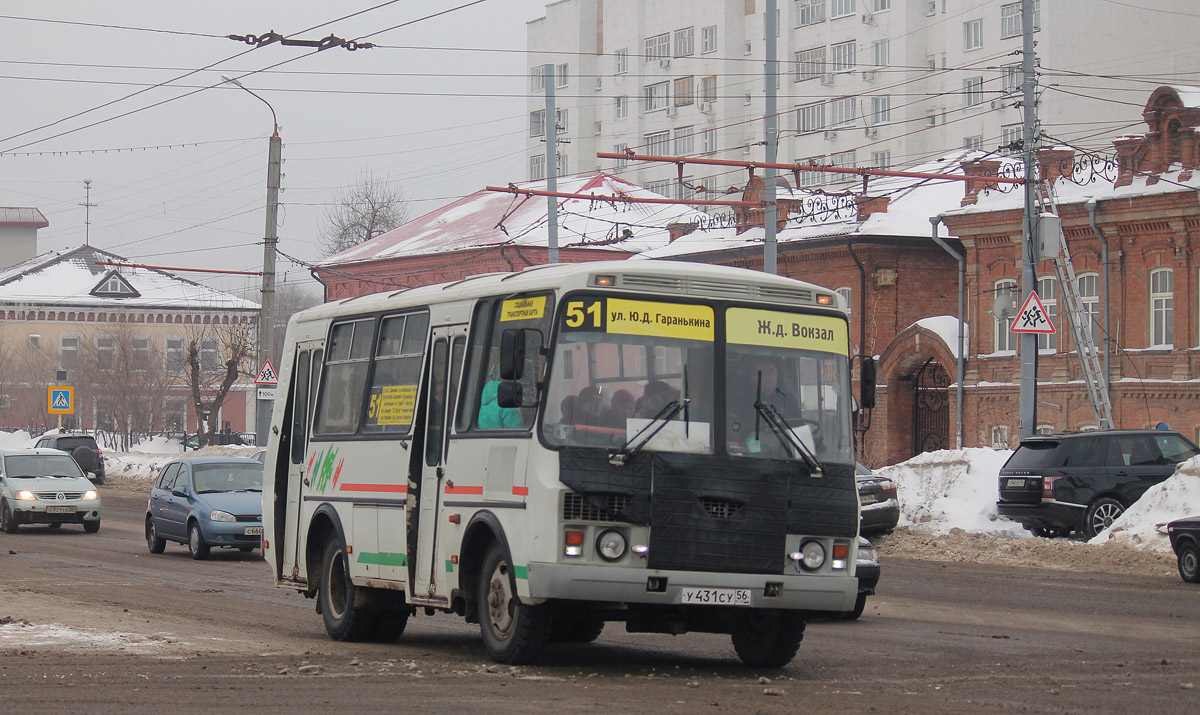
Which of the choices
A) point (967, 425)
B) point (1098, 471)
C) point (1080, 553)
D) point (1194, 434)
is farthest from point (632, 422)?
point (967, 425)

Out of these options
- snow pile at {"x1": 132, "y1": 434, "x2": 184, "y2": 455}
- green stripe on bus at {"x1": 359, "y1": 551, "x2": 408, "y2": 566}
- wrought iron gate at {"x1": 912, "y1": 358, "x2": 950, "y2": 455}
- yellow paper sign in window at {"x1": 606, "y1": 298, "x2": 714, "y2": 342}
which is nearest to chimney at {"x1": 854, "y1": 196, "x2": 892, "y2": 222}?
wrought iron gate at {"x1": 912, "y1": 358, "x2": 950, "y2": 455}

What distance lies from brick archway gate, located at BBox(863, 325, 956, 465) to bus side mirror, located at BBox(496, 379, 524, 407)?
3759 cm

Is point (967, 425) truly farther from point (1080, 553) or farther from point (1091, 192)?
point (1080, 553)

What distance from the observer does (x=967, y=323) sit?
45.6 metres

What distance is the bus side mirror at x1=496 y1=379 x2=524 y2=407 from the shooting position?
10594 mm

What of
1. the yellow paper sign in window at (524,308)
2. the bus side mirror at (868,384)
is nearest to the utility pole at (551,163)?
the bus side mirror at (868,384)

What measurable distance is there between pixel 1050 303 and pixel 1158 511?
70.2 feet

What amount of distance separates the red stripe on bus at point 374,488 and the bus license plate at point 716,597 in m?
2.94

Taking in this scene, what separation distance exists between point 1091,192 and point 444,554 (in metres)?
33.5

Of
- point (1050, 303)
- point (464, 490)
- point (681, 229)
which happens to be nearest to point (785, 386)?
point (464, 490)

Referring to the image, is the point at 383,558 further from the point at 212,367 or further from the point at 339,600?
the point at 212,367

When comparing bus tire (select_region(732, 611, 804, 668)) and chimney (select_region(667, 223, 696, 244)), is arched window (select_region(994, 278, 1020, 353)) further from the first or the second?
bus tire (select_region(732, 611, 804, 668))

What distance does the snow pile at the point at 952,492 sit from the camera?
2719 cm

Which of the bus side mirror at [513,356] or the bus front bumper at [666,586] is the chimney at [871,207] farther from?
the bus side mirror at [513,356]
